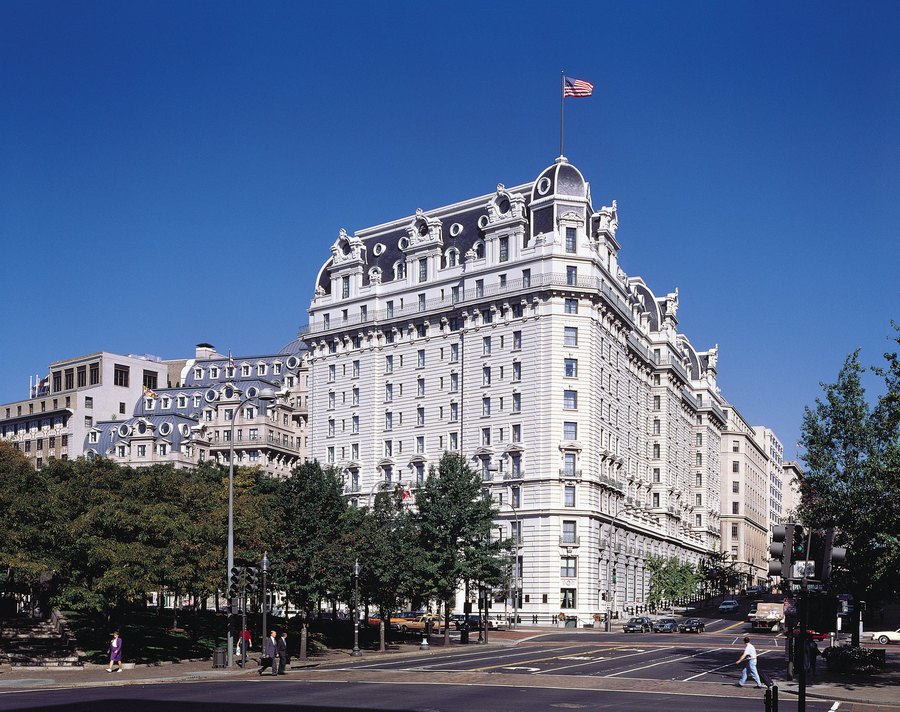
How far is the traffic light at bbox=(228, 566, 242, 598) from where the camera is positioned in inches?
1779

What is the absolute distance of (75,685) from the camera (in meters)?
38.3

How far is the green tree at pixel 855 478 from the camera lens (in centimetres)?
4103

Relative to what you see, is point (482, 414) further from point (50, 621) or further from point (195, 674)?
point (195, 674)

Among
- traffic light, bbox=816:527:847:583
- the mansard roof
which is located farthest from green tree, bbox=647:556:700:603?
traffic light, bbox=816:527:847:583

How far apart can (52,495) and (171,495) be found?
932 cm

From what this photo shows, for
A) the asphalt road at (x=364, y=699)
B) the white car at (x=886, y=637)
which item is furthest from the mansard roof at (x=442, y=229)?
the asphalt road at (x=364, y=699)

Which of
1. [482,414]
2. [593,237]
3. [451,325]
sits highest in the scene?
[593,237]

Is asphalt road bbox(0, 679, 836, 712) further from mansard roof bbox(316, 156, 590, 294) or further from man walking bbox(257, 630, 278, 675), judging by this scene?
mansard roof bbox(316, 156, 590, 294)

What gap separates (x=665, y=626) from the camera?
288 ft

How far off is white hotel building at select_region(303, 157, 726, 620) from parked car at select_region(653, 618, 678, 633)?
21.3ft

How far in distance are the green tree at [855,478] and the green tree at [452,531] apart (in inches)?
985

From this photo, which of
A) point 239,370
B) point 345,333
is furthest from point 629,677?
point 239,370

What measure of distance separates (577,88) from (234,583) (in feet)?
218

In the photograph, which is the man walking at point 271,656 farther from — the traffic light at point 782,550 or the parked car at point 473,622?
the parked car at point 473,622
